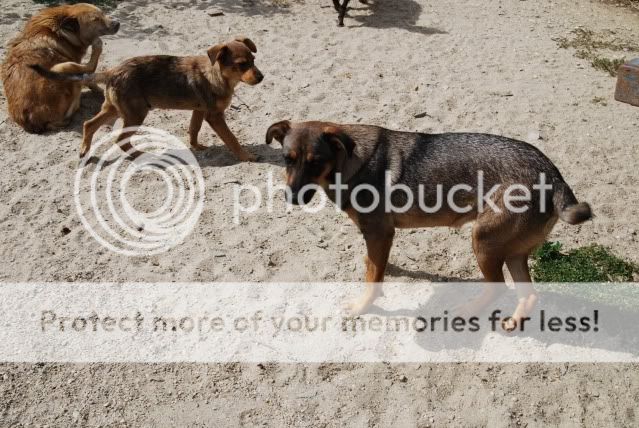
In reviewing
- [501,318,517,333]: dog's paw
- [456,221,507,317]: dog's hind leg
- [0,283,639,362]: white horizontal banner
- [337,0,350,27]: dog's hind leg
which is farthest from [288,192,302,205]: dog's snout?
[337,0,350,27]: dog's hind leg

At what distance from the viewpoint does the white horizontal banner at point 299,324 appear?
14.8ft

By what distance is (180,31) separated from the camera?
9.74m

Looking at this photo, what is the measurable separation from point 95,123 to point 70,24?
189 centimetres

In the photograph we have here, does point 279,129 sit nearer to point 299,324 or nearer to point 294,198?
point 294,198

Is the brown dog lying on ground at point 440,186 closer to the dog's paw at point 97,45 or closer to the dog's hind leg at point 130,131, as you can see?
the dog's hind leg at point 130,131

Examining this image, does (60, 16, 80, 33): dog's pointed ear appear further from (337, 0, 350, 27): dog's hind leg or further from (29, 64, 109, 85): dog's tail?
(337, 0, 350, 27): dog's hind leg

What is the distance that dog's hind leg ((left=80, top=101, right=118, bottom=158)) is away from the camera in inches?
266

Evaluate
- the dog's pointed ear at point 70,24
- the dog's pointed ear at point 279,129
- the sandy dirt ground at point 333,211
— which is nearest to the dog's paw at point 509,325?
the sandy dirt ground at point 333,211

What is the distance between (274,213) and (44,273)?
217 centimetres

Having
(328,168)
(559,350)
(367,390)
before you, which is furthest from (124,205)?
(559,350)

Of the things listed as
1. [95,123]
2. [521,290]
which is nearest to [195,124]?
[95,123]

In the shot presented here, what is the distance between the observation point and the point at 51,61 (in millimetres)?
7535

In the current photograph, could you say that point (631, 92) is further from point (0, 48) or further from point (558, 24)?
point (0, 48)

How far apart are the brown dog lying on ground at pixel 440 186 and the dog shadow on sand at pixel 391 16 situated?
6.07 metres
